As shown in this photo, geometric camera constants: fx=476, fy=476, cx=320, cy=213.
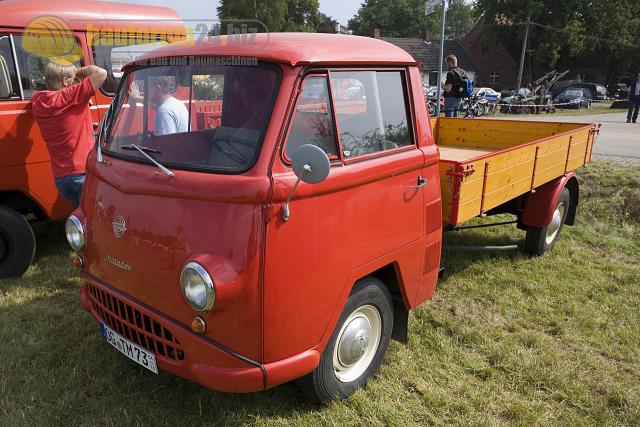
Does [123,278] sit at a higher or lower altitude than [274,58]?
lower

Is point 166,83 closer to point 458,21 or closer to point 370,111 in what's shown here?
point 370,111

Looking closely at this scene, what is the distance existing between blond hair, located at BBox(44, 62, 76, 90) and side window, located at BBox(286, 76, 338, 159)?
2.82 m

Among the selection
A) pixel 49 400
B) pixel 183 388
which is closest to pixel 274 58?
pixel 183 388

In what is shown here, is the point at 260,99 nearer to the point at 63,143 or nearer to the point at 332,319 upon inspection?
the point at 332,319

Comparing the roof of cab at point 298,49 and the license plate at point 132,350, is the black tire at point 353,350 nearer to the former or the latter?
the license plate at point 132,350

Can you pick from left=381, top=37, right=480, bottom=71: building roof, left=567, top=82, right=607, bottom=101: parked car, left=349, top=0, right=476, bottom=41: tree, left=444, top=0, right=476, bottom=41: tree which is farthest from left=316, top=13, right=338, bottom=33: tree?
left=444, top=0, right=476, bottom=41: tree

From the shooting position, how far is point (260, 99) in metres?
2.31

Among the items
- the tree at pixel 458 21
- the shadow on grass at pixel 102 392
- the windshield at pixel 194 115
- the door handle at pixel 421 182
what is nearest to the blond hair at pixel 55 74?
the windshield at pixel 194 115

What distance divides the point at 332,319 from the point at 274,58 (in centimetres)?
133

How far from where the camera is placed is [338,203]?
2406 millimetres

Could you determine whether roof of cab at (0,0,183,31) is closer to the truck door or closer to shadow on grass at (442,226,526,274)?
the truck door

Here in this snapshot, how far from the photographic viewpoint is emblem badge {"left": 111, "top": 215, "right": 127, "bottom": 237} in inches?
96.6

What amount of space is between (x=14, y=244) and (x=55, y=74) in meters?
1.58

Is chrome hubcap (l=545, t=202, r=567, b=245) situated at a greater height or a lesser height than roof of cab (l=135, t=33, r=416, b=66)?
lesser
